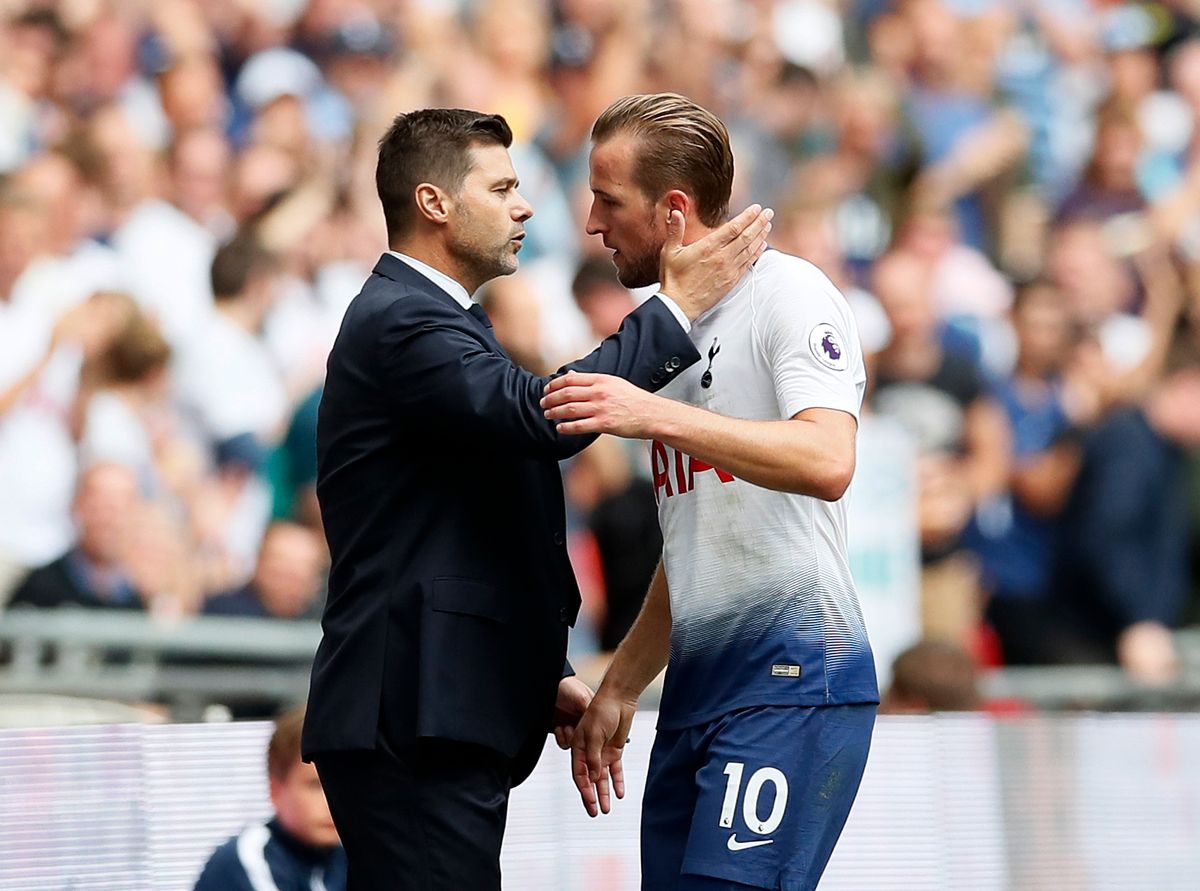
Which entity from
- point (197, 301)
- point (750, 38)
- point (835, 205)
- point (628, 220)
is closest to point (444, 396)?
→ point (628, 220)

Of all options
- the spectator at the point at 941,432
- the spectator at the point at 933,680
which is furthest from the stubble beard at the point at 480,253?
the spectator at the point at 941,432

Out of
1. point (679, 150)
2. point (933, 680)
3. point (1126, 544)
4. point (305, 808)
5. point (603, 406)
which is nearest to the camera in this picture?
point (603, 406)

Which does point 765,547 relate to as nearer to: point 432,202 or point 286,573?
point 432,202

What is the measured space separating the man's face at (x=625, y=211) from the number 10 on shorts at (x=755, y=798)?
3.82 feet

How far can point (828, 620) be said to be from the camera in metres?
4.37

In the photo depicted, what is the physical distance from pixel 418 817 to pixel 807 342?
4.32ft

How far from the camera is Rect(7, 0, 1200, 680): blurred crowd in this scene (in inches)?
318

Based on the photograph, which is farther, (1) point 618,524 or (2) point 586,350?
(2) point 586,350

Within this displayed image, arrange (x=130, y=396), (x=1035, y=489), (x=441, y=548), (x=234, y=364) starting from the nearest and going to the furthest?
(x=441, y=548)
(x=130, y=396)
(x=234, y=364)
(x=1035, y=489)

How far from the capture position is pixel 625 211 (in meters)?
4.53

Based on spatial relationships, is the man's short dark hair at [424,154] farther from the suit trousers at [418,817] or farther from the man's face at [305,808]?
the man's face at [305,808]

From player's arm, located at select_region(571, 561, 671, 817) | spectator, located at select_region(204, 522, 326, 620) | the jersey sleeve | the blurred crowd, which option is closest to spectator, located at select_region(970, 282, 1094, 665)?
the blurred crowd

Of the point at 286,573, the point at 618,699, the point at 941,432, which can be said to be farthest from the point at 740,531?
the point at 941,432

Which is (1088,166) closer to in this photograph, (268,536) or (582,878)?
(268,536)
